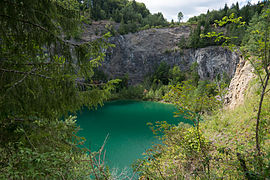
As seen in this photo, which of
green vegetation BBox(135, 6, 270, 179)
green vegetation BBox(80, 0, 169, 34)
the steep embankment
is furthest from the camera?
green vegetation BBox(80, 0, 169, 34)

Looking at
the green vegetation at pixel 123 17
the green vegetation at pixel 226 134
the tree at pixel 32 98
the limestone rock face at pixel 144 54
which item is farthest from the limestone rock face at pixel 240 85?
the green vegetation at pixel 123 17

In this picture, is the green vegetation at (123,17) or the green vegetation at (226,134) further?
the green vegetation at (123,17)

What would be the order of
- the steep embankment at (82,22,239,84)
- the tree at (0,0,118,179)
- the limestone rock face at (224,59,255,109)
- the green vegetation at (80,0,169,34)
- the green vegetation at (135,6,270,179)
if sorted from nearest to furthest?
the tree at (0,0,118,179) < the green vegetation at (135,6,270,179) < the limestone rock face at (224,59,255,109) < the steep embankment at (82,22,239,84) < the green vegetation at (80,0,169,34)

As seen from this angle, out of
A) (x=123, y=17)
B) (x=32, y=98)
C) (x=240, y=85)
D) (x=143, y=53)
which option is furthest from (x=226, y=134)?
(x=123, y=17)

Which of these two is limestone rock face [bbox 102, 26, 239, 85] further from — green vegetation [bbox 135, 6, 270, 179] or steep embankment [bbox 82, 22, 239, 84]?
green vegetation [bbox 135, 6, 270, 179]

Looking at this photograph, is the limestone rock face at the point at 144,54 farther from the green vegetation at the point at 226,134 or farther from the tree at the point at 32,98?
the tree at the point at 32,98

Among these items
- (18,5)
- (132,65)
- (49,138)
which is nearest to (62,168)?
(49,138)

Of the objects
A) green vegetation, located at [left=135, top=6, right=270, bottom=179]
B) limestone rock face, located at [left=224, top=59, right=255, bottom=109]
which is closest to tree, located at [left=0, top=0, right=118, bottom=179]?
green vegetation, located at [left=135, top=6, right=270, bottom=179]

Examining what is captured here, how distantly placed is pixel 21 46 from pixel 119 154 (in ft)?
23.2

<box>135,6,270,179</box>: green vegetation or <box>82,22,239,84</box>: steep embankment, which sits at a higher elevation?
<box>82,22,239,84</box>: steep embankment

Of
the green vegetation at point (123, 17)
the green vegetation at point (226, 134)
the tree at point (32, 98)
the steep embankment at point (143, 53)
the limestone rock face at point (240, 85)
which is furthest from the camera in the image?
the green vegetation at point (123, 17)

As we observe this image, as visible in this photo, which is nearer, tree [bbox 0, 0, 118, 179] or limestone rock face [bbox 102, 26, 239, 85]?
tree [bbox 0, 0, 118, 179]

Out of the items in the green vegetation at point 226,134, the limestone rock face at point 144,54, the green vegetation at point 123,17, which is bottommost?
the green vegetation at point 226,134

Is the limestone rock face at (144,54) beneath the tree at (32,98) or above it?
above
